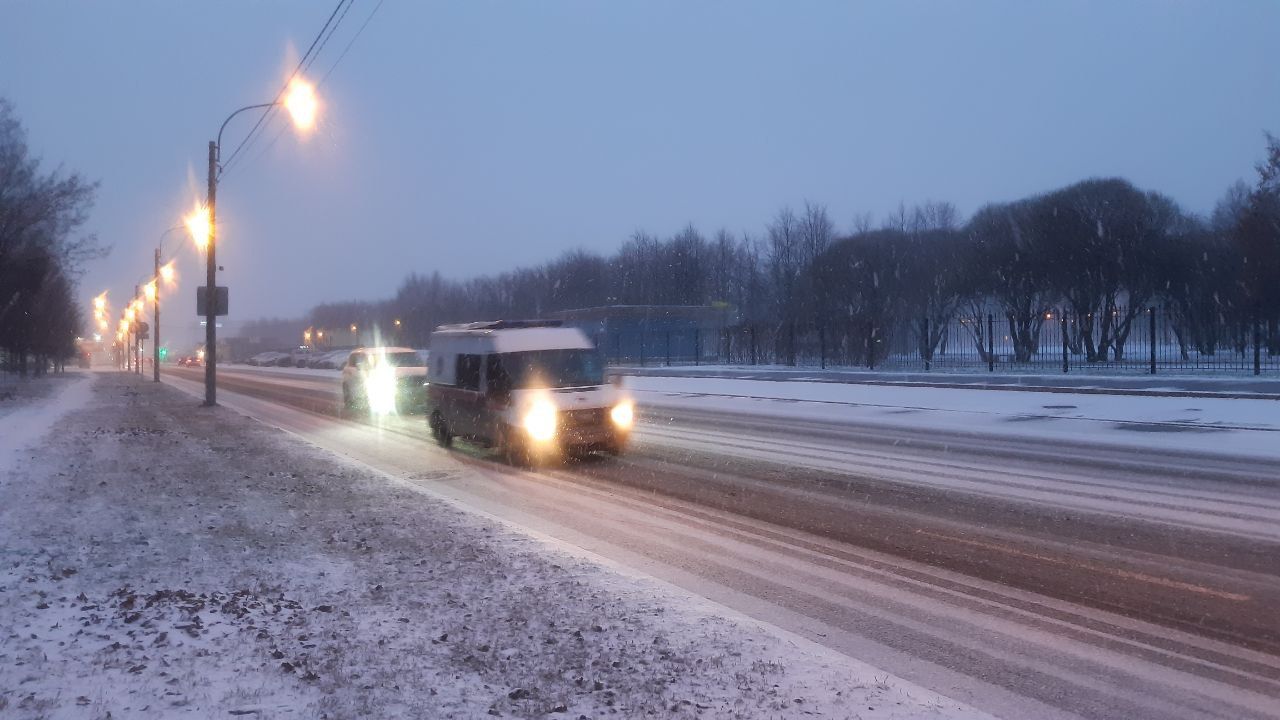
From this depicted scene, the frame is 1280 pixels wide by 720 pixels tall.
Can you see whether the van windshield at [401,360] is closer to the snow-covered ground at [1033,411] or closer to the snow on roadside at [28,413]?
the snow-covered ground at [1033,411]

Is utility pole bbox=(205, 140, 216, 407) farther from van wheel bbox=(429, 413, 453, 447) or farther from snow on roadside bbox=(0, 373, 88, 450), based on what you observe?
van wheel bbox=(429, 413, 453, 447)

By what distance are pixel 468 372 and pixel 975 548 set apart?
9.93 meters

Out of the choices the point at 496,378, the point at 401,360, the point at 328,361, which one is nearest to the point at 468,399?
the point at 496,378

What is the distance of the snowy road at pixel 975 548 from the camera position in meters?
5.41

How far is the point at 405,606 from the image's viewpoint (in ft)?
20.7

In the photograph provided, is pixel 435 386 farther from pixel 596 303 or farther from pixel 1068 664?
pixel 596 303

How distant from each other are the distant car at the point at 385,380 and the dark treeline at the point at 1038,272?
21136mm

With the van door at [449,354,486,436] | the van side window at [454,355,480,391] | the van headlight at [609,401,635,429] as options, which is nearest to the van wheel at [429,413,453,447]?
the van door at [449,354,486,436]

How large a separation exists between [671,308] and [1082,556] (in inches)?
2386

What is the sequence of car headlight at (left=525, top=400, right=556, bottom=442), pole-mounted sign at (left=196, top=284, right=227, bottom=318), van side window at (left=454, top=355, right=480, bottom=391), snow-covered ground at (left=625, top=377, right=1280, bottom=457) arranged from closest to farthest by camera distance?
1. car headlight at (left=525, top=400, right=556, bottom=442)
2. van side window at (left=454, top=355, right=480, bottom=391)
3. snow-covered ground at (left=625, top=377, right=1280, bottom=457)
4. pole-mounted sign at (left=196, top=284, right=227, bottom=318)

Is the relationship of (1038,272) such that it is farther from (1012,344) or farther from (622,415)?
(622,415)

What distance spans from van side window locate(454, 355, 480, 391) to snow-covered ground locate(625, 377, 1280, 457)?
30.5 ft

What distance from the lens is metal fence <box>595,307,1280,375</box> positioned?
104 ft

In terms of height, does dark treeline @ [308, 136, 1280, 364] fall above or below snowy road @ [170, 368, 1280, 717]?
above
